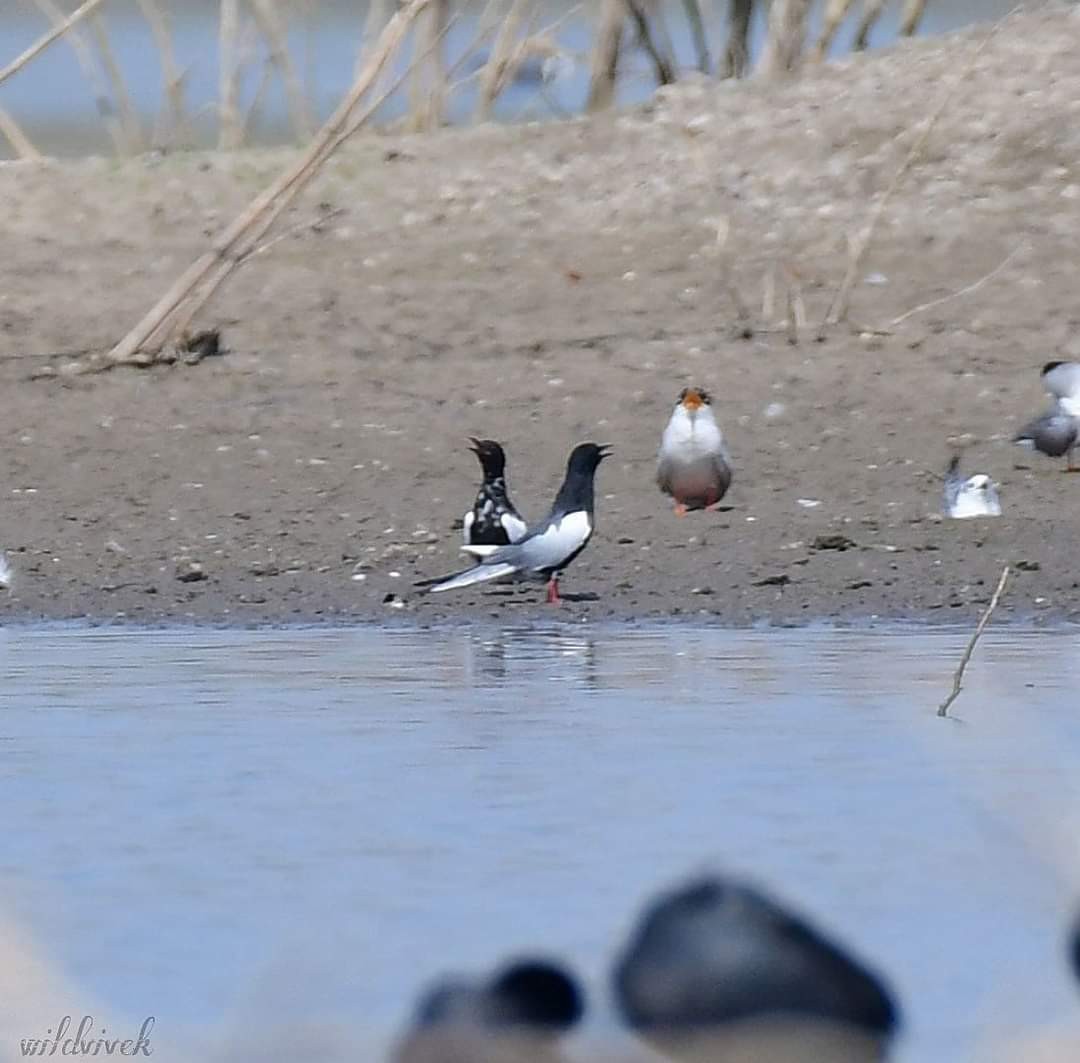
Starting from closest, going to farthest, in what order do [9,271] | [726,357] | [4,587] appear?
[4,587]
[726,357]
[9,271]

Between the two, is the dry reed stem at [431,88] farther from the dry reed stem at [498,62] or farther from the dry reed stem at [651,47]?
the dry reed stem at [651,47]

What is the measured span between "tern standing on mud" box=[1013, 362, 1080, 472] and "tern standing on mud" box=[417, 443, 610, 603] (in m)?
1.56

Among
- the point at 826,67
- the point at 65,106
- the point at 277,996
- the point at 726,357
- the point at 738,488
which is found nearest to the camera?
the point at 277,996

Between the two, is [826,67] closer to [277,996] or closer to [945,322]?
[945,322]

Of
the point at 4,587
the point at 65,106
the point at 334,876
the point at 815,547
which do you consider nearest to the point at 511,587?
the point at 815,547

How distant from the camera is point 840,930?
4.90 metres

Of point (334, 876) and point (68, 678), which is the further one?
point (68, 678)

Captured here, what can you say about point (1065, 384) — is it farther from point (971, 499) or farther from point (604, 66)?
point (604, 66)

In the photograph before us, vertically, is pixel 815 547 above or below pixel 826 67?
below

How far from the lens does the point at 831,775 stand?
20.0 ft

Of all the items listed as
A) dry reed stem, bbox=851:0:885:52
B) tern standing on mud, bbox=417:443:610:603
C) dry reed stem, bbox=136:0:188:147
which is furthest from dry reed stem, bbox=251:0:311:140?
tern standing on mud, bbox=417:443:610:603

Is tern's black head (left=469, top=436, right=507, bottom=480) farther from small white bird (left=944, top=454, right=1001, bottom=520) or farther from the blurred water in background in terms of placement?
the blurred water in background

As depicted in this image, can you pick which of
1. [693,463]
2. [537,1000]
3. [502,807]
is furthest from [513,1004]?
[693,463]

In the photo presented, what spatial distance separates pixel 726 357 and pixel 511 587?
197cm
